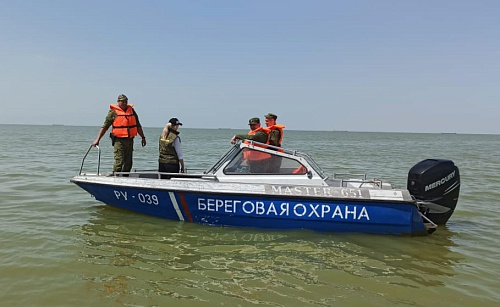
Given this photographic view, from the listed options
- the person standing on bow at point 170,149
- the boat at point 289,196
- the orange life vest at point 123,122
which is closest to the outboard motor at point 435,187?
the boat at point 289,196

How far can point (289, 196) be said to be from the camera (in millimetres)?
5633

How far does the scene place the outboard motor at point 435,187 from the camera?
19.1ft

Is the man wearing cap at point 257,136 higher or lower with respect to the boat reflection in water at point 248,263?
higher

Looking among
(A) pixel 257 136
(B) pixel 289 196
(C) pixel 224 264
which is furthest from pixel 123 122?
(C) pixel 224 264

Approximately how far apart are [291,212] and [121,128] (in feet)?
11.3

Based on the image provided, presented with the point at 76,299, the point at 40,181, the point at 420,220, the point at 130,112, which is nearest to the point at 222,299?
the point at 76,299

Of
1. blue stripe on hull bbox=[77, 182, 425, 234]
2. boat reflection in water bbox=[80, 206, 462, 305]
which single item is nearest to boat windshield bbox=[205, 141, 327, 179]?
blue stripe on hull bbox=[77, 182, 425, 234]

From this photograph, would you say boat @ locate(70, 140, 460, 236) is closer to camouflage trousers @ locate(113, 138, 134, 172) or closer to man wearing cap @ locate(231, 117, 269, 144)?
man wearing cap @ locate(231, 117, 269, 144)

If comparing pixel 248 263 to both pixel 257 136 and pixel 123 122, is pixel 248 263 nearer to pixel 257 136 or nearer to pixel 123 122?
pixel 257 136

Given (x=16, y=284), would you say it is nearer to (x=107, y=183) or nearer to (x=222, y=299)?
(x=222, y=299)

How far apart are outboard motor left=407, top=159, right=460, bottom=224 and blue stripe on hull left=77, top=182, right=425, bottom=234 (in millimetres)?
398

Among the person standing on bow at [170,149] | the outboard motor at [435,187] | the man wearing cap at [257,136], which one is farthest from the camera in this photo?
the person standing on bow at [170,149]

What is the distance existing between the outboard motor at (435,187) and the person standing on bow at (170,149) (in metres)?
3.92

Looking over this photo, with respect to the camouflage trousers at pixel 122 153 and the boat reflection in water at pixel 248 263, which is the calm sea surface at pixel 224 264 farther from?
the camouflage trousers at pixel 122 153
